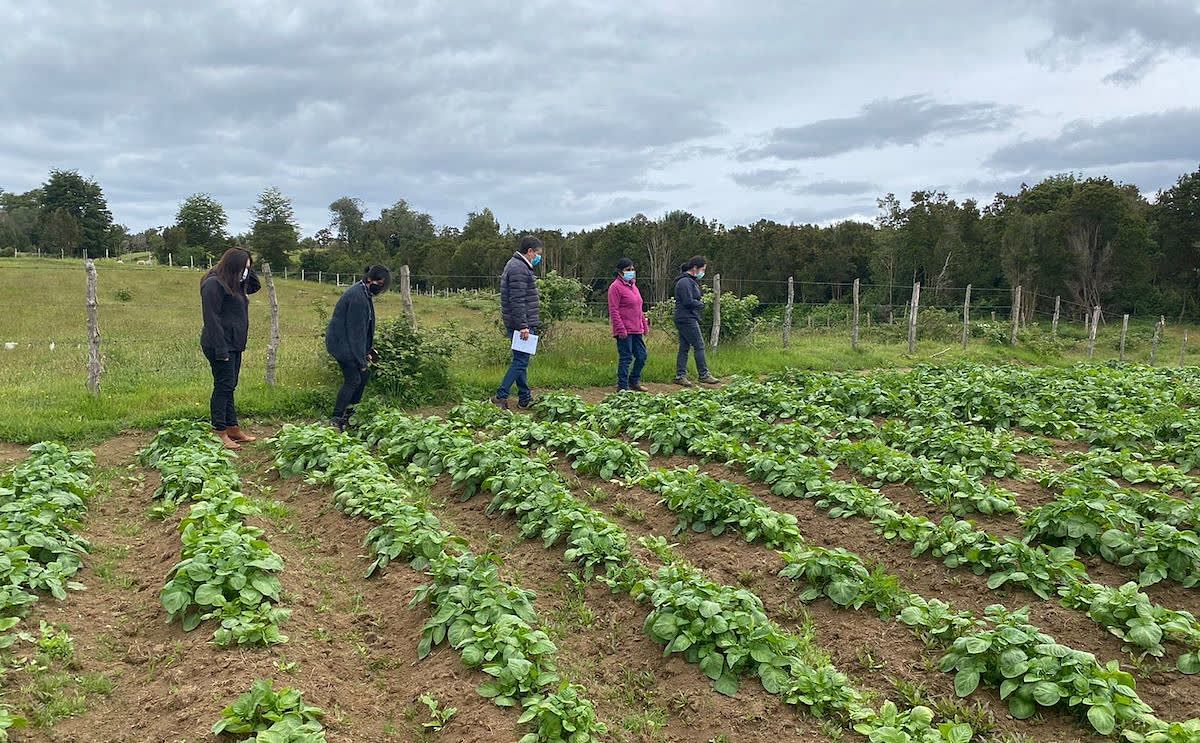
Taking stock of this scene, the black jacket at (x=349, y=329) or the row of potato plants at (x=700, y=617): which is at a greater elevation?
the black jacket at (x=349, y=329)

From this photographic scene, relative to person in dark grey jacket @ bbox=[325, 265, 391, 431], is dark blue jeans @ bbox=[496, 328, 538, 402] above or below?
below

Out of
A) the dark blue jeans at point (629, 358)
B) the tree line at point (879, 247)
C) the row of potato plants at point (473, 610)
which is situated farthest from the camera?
the tree line at point (879, 247)

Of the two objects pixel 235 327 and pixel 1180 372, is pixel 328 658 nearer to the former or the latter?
pixel 235 327

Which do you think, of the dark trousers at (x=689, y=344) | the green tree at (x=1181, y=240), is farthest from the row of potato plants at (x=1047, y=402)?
the green tree at (x=1181, y=240)

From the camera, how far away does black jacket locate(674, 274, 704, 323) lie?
12195 mm

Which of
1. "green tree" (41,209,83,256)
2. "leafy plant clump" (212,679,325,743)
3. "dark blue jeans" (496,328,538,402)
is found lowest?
"leafy plant clump" (212,679,325,743)

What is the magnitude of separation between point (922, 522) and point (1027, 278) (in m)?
43.2

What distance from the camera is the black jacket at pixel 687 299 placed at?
12.2 m

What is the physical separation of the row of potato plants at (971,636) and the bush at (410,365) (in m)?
5.64

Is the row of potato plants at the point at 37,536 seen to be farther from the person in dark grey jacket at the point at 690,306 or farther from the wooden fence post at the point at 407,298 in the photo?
the person in dark grey jacket at the point at 690,306

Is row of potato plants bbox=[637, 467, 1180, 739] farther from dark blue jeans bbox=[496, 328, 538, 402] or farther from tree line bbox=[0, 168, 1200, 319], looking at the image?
tree line bbox=[0, 168, 1200, 319]

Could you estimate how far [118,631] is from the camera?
4.34m

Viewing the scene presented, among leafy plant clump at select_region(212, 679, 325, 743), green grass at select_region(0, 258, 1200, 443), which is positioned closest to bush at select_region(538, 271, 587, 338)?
green grass at select_region(0, 258, 1200, 443)

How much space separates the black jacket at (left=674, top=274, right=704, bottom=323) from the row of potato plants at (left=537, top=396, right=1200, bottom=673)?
4626 mm
